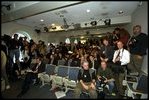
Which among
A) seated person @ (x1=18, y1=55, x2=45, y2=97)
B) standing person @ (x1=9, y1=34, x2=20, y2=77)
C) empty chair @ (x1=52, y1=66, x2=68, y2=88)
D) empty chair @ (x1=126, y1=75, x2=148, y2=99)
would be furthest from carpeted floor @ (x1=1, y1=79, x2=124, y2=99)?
standing person @ (x1=9, y1=34, x2=20, y2=77)

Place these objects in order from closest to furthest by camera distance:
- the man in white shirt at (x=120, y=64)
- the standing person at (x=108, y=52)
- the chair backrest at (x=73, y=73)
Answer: the man in white shirt at (x=120, y=64)
the standing person at (x=108, y=52)
the chair backrest at (x=73, y=73)

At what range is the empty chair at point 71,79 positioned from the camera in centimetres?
501

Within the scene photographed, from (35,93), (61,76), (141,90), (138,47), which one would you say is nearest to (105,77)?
(141,90)

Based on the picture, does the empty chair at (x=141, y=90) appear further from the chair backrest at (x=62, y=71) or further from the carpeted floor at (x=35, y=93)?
the chair backrest at (x=62, y=71)

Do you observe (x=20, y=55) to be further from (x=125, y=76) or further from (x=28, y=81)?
(x=125, y=76)

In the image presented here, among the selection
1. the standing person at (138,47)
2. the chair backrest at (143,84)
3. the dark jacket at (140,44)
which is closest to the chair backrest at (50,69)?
the standing person at (138,47)

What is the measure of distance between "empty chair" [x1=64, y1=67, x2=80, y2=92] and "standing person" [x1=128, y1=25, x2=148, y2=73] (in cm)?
173

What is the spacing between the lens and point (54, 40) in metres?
12.7

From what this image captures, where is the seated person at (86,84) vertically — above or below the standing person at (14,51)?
below

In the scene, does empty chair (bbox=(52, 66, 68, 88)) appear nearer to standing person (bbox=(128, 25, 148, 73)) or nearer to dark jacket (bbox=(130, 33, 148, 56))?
standing person (bbox=(128, 25, 148, 73))

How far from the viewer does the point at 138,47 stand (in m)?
4.04

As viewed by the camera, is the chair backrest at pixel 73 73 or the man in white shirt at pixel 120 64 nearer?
the man in white shirt at pixel 120 64

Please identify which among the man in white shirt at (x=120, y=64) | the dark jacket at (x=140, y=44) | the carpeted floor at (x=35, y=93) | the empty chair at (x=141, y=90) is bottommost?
the carpeted floor at (x=35, y=93)

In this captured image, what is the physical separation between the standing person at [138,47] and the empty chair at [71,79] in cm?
173
